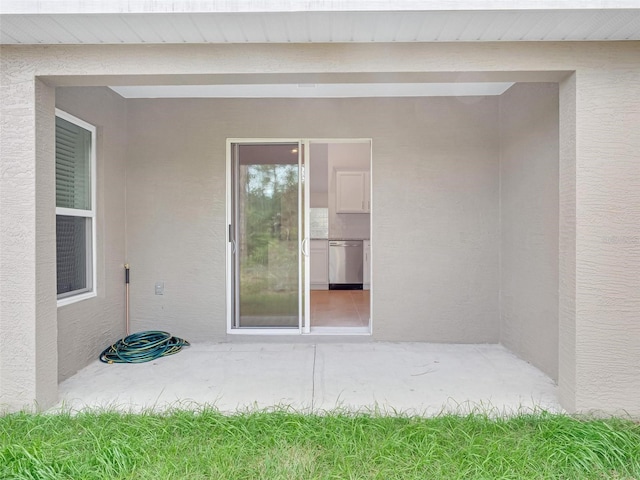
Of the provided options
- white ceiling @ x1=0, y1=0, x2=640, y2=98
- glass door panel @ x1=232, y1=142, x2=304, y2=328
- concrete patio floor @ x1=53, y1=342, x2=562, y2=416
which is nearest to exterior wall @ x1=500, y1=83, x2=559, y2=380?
concrete patio floor @ x1=53, y1=342, x2=562, y2=416

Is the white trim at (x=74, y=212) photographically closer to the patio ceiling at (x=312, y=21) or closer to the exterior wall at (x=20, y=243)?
the exterior wall at (x=20, y=243)

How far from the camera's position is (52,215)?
2.68 metres

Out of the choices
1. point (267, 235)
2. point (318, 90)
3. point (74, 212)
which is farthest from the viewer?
point (267, 235)

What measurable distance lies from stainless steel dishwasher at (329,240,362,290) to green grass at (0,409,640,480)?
17.0 ft

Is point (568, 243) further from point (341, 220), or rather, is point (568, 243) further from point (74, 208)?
point (341, 220)

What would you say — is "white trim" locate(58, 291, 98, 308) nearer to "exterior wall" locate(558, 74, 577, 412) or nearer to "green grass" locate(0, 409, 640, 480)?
"green grass" locate(0, 409, 640, 480)

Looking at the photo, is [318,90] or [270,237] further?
[270,237]

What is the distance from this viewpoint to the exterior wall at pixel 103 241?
329cm

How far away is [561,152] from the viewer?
8.58 feet

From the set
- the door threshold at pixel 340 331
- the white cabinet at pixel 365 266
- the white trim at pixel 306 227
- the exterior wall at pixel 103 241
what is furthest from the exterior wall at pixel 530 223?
the exterior wall at pixel 103 241

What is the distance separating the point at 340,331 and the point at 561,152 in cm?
272

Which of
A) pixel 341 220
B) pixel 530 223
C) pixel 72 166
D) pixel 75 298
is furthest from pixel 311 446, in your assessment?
pixel 341 220

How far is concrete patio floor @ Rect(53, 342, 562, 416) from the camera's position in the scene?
2.72 m

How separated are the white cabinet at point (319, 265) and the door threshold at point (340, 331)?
3.19 meters
